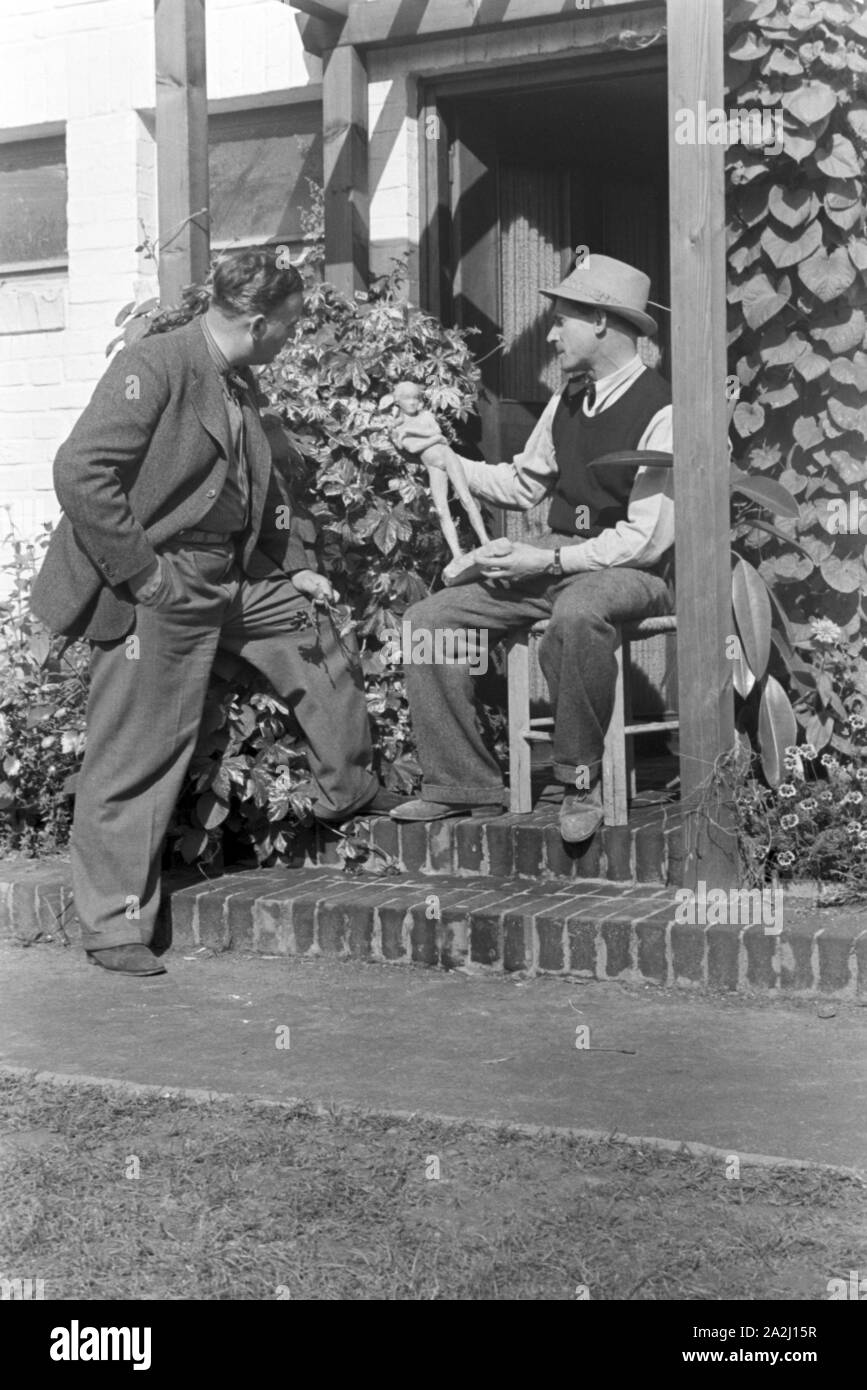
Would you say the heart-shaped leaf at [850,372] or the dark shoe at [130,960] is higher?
the heart-shaped leaf at [850,372]

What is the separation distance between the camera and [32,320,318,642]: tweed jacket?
510cm

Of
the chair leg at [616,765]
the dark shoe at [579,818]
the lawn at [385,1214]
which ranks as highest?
the chair leg at [616,765]

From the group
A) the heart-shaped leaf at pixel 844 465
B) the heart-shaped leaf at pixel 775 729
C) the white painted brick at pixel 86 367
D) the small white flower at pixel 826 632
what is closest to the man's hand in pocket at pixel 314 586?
the heart-shaped leaf at pixel 775 729

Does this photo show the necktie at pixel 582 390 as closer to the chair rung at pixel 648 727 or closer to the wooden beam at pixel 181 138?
the chair rung at pixel 648 727

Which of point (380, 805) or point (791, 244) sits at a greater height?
point (791, 244)

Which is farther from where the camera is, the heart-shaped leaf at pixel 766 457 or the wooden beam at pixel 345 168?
the wooden beam at pixel 345 168

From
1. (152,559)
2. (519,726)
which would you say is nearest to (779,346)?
(519,726)

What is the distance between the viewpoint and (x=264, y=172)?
7680 mm

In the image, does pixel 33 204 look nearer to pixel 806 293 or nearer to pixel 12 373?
pixel 12 373

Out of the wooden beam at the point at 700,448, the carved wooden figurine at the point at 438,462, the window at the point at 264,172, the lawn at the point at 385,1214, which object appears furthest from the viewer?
the window at the point at 264,172

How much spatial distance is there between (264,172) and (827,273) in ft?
9.12

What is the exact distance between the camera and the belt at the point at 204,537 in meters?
5.42

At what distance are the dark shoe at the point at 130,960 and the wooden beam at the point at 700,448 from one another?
1.54 meters

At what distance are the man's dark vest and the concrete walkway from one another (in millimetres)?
1640
